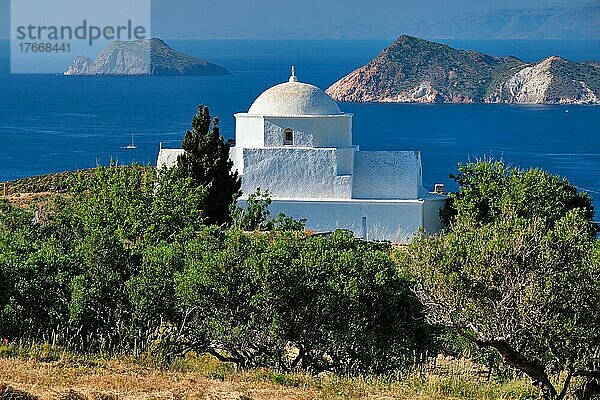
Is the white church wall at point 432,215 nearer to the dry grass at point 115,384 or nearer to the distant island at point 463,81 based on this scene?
the dry grass at point 115,384

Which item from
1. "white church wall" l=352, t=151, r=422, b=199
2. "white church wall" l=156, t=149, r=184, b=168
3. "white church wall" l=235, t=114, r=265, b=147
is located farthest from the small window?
"white church wall" l=156, t=149, r=184, b=168

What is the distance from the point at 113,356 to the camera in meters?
12.0

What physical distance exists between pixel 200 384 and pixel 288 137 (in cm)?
1882

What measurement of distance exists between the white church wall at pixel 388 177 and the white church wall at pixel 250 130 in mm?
2790

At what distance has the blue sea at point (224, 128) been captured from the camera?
272 ft

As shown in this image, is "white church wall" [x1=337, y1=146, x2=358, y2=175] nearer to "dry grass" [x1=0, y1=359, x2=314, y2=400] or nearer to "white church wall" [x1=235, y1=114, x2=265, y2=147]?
"white church wall" [x1=235, y1=114, x2=265, y2=147]

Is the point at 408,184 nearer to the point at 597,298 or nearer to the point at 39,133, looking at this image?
the point at 597,298

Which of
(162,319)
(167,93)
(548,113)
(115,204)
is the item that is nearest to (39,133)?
(167,93)

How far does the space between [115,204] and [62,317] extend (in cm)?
628

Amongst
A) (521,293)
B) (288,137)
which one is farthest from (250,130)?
(521,293)

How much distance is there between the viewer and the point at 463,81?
171 metres

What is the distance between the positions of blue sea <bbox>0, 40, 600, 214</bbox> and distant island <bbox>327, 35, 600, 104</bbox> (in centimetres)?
682

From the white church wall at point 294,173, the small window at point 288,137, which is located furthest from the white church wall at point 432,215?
the small window at point 288,137

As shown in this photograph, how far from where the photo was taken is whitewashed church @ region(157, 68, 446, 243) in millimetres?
28266
